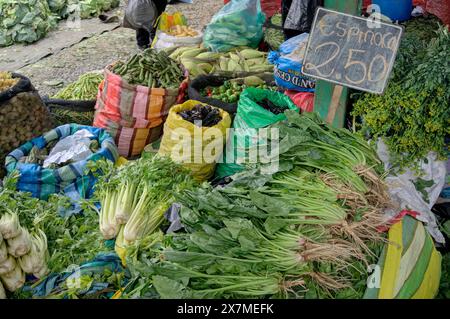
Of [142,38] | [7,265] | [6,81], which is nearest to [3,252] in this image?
[7,265]

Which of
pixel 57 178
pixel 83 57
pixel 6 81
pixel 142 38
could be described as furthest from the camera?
pixel 83 57

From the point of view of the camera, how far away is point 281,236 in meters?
2.39

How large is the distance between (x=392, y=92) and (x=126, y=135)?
2.28 metres

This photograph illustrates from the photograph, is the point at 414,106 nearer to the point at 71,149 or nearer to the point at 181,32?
the point at 71,149

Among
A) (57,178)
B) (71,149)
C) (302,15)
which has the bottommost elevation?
(57,178)

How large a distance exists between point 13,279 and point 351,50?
2.36 metres

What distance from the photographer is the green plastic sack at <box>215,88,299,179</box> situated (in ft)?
12.6

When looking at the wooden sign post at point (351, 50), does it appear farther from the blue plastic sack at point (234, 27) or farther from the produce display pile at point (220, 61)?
the blue plastic sack at point (234, 27)

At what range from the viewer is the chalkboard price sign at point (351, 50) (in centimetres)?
324

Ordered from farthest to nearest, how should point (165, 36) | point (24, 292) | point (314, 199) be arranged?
point (165, 36) < point (24, 292) < point (314, 199)
